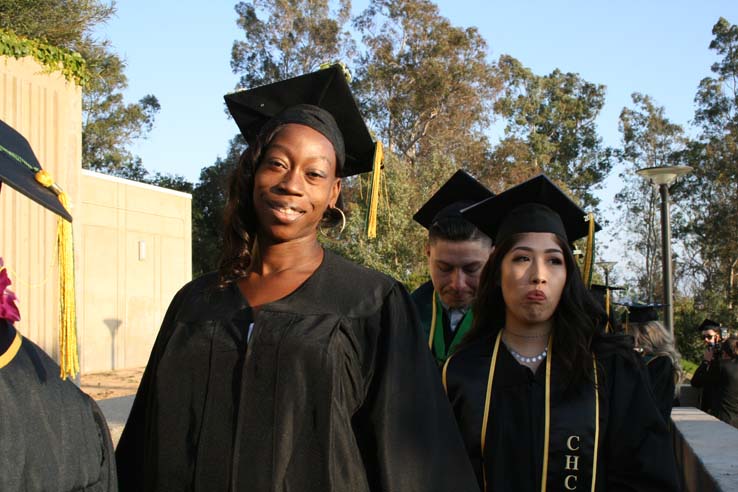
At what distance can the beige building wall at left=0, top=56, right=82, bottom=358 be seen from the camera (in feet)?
36.2

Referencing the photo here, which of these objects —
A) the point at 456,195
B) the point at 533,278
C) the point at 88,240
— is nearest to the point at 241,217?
the point at 533,278

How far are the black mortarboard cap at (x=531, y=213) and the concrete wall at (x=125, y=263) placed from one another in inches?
599

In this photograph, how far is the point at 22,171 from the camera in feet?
5.90

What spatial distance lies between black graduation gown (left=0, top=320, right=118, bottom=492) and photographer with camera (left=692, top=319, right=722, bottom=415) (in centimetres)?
767

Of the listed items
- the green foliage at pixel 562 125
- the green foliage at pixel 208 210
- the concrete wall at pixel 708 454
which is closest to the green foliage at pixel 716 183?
the green foliage at pixel 562 125

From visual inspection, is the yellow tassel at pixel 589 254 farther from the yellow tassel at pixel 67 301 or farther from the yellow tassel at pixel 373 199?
the yellow tassel at pixel 67 301

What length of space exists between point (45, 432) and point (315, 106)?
1386 mm

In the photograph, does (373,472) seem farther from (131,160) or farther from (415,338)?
(131,160)

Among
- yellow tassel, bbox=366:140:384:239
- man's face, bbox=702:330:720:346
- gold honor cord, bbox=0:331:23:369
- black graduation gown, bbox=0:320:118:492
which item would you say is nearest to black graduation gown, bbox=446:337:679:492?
yellow tassel, bbox=366:140:384:239

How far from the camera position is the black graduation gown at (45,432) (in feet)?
5.52

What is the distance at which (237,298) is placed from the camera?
241 cm

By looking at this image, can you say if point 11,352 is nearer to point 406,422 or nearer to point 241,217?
point 241,217

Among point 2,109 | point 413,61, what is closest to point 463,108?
point 413,61

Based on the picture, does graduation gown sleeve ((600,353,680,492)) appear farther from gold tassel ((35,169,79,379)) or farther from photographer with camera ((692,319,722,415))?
photographer with camera ((692,319,722,415))
